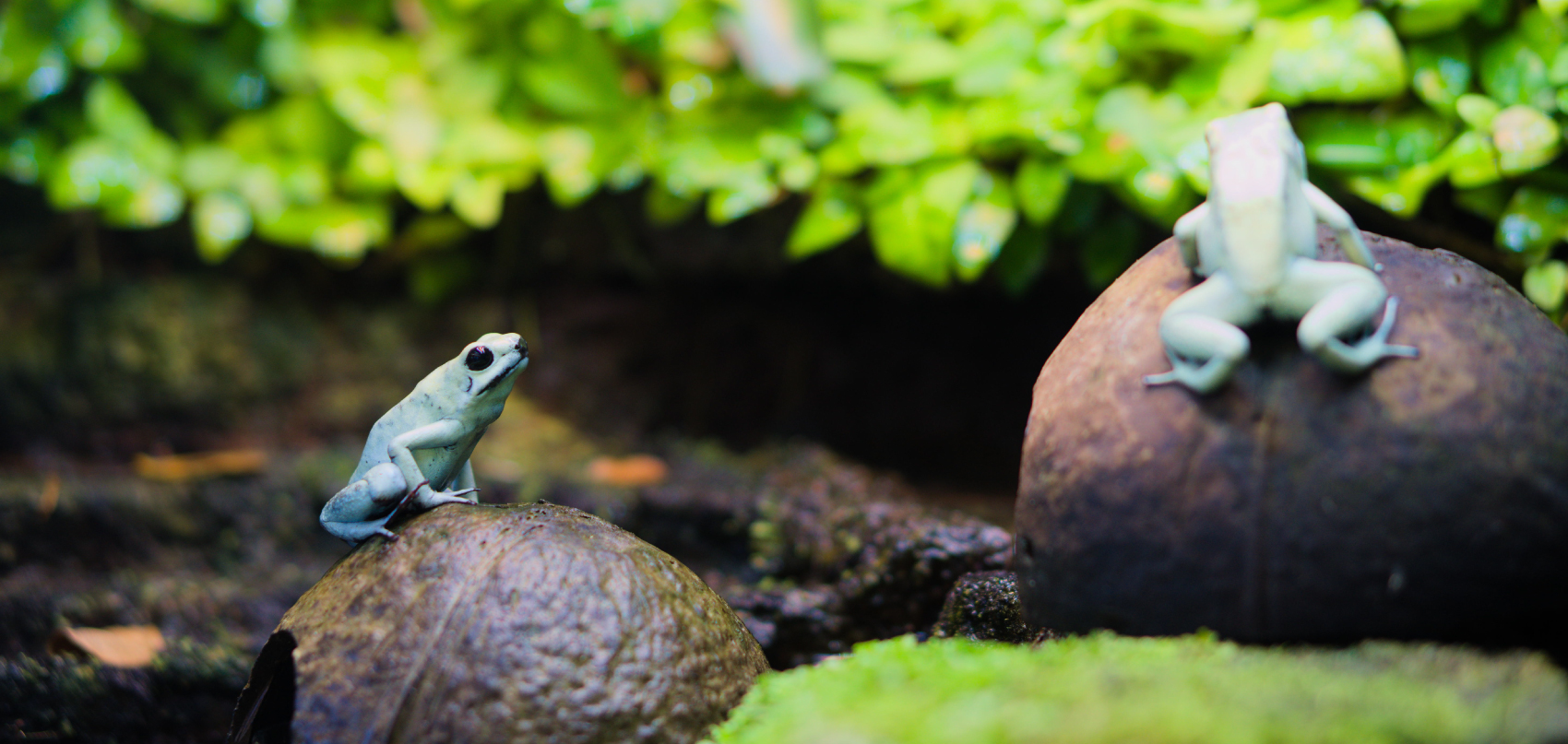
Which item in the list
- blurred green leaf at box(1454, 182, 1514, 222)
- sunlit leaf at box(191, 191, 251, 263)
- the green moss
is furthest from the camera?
sunlit leaf at box(191, 191, 251, 263)

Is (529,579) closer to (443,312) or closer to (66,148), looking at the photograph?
(443,312)

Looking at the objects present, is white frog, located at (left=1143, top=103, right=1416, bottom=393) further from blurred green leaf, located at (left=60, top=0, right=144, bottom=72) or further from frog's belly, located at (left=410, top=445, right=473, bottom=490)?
blurred green leaf, located at (left=60, top=0, right=144, bottom=72)

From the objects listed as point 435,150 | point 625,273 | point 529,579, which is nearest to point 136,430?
point 435,150

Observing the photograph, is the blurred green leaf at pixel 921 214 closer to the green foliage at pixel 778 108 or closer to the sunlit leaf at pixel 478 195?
the green foliage at pixel 778 108

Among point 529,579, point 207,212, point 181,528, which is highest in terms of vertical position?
point 207,212

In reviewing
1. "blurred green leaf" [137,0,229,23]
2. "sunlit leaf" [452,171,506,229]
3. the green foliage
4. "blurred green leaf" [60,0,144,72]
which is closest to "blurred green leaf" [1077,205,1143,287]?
the green foliage

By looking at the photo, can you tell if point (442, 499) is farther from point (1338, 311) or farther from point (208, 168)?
point (208, 168)

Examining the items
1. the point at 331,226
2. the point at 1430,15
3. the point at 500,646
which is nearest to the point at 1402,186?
the point at 1430,15
